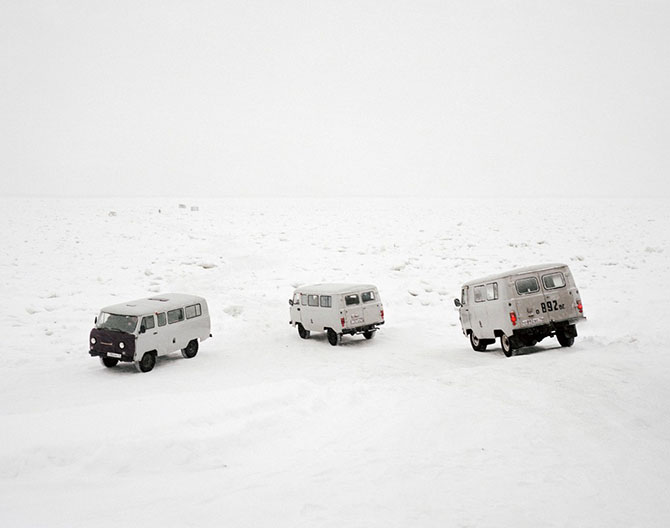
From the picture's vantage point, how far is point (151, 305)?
1666 centimetres

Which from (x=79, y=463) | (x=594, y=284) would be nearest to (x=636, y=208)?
(x=594, y=284)

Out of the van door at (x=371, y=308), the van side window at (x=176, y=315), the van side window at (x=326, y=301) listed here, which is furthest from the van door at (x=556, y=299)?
the van side window at (x=176, y=315)

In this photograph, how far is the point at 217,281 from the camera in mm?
29625

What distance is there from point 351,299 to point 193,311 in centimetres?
631

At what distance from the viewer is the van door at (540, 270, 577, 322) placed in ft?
49.4

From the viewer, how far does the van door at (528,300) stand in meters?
14.9

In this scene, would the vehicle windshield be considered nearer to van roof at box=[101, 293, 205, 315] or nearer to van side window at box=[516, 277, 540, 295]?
van roof at box=[101, 293, 205, 315]

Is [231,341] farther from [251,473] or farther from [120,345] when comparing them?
[251,473]

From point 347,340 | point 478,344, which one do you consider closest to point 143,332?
point 347,340

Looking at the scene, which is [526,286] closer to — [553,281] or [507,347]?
[553,281]

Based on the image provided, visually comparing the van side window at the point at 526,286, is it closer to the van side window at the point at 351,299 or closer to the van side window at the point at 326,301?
the van side window at the point at 351,299

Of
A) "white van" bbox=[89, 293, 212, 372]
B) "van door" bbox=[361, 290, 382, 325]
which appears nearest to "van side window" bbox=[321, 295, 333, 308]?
"van door" bbox=[361, 290, 382, 325]

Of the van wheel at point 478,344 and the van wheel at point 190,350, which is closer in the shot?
the van wheel at point 478,344

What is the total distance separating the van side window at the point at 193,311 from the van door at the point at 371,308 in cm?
661
